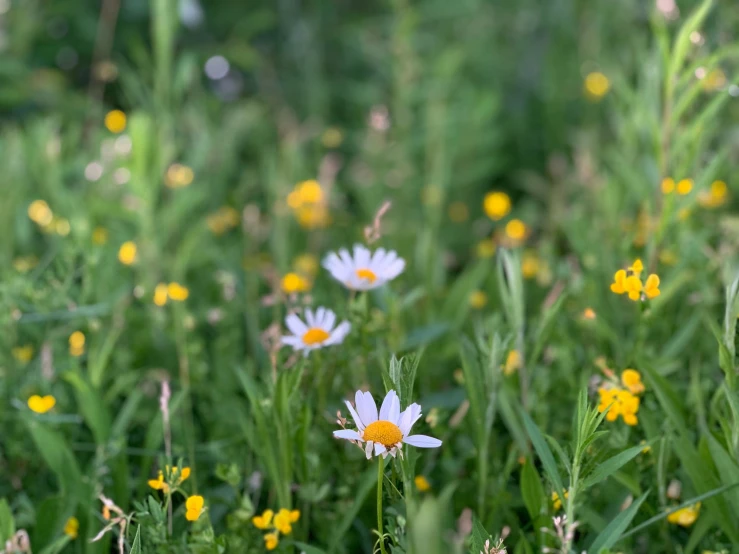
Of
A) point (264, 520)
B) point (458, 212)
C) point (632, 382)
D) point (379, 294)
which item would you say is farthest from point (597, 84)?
point (264, 520)

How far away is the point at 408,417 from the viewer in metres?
0.73

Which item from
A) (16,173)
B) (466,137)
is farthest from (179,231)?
(466,137)

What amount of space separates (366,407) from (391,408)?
3 cm

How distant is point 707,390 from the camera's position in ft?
3.70

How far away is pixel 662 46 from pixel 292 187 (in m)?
1.03

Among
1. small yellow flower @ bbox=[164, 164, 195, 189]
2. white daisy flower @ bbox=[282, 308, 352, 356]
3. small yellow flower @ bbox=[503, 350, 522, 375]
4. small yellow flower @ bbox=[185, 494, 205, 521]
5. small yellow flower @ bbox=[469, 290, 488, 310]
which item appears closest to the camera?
small yellow flower @ bbox=[185, 494, 205, 521]

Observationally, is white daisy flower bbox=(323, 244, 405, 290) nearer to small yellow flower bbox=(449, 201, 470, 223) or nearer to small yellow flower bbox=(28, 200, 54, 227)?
small yellow flower bbox=(28, 200, 54, 227)

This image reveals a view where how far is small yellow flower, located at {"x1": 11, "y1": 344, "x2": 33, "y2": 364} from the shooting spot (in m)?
1.35

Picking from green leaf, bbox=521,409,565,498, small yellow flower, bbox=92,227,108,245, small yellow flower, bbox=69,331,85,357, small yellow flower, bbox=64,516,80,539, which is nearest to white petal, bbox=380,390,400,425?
green leaf, bbox=521,409,565,498

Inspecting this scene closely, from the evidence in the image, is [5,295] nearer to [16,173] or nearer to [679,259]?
[16,173]

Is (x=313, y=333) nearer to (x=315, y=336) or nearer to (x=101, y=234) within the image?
(x=315, y=336)

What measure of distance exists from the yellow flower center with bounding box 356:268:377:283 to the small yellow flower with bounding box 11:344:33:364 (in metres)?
0.66

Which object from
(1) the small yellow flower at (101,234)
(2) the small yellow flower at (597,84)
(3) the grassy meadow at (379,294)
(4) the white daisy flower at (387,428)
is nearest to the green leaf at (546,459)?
→ (3) the grassy meadow at (379,294)

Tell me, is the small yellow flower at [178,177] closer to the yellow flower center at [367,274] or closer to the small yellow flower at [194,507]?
the yellow flower center at [367,274]
